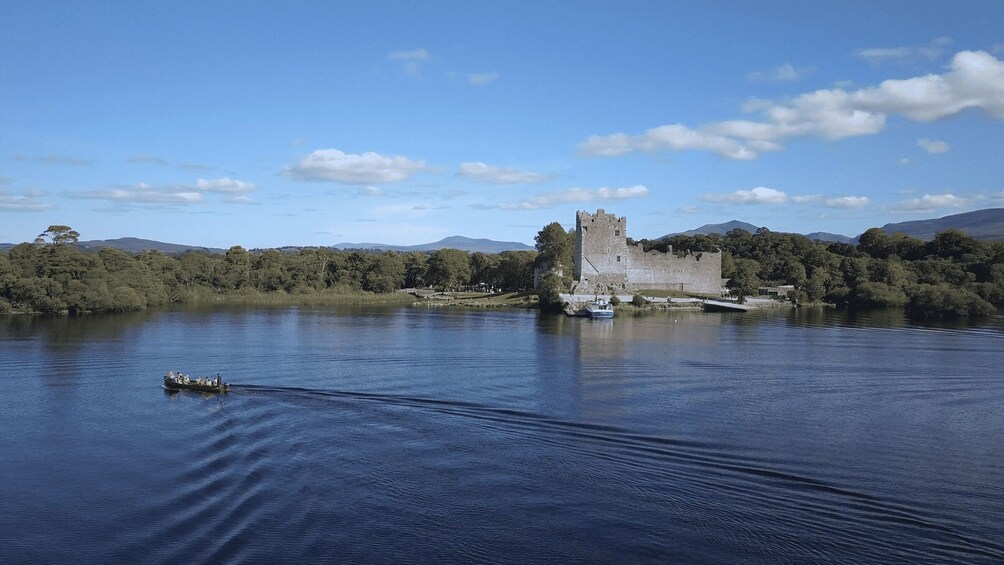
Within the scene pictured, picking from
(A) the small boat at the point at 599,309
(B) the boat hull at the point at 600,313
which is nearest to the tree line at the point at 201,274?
(A) the small boat at the point at 599,309

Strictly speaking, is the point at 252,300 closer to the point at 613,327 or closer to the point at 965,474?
the point at 613,327

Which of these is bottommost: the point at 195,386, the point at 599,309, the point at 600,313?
the point at 195,386

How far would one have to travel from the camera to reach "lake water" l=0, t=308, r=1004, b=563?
999 centimetres

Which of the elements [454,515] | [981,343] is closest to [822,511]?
[454,515]

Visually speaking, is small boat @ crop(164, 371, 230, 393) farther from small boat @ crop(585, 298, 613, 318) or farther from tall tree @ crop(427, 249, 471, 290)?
tall tree @ crop(427, 249, 471, 290)

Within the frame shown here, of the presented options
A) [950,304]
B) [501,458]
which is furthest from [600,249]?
[501,458]

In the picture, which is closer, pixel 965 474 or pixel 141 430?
pixel 965 474

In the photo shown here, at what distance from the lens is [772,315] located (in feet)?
→ 163

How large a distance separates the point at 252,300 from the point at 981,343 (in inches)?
2065

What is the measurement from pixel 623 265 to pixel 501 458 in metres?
46.6

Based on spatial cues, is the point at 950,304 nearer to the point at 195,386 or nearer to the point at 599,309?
the point at 599,309

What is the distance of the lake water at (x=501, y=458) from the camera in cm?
999

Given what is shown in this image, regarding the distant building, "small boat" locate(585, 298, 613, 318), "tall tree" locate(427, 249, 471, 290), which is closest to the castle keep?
the distant building

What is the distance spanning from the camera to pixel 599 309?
47312mm
